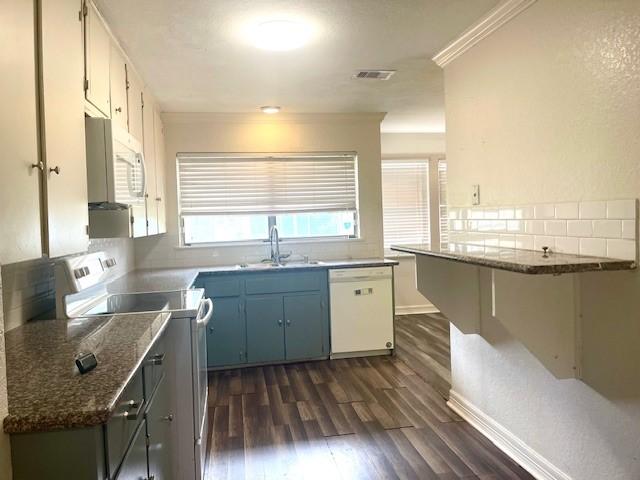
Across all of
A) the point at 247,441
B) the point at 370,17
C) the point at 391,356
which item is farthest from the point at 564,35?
the point at 391,356

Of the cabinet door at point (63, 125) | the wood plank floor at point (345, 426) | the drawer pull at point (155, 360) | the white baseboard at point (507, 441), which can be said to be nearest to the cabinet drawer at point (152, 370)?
the drawer pull at point (155, 360)

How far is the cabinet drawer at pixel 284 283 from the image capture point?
3.89 metres

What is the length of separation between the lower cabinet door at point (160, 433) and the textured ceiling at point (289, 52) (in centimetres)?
177

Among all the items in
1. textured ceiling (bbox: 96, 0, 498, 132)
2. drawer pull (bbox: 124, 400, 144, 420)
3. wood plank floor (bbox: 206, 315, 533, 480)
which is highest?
textured ceiling (bbox: 96, 0, 498, 132)

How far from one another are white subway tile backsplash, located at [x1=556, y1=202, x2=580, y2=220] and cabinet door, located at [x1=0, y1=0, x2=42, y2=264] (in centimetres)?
199

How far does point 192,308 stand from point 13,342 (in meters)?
0.80

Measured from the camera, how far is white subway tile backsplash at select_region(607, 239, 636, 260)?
1.62 meters

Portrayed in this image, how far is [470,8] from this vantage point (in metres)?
2.26

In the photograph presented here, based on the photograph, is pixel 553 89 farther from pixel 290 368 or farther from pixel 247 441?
pixel 290 368

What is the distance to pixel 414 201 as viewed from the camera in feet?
19.0

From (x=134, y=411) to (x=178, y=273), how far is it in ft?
8.08

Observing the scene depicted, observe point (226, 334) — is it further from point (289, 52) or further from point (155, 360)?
point (289, 52)

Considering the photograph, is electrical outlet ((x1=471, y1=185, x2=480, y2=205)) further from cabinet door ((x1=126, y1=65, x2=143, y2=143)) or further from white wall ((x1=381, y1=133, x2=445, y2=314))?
white wall ((x1=381, y1=133, x2=445, y2=314))

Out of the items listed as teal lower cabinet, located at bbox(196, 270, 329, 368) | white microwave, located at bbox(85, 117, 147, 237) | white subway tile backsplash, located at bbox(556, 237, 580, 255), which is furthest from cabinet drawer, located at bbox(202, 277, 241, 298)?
white subway tile backsplash, located at bbox(556, 237, 580, 255)
